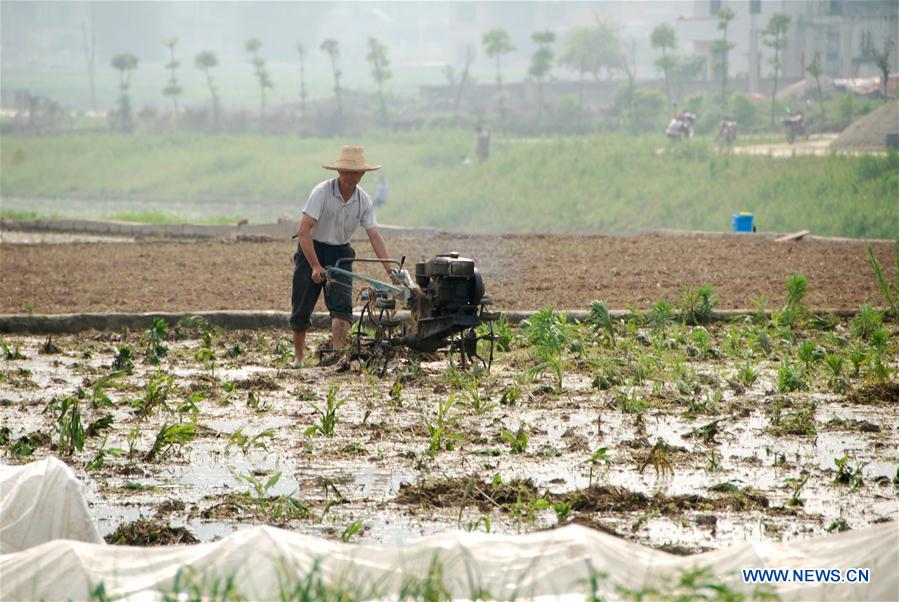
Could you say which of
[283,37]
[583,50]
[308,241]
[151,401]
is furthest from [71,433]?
[283,37]

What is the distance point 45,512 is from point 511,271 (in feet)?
33.6

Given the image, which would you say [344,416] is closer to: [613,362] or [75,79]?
[613,362]

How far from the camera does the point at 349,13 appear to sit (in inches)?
7741

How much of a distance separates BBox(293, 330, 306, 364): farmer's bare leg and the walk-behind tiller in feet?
1.31

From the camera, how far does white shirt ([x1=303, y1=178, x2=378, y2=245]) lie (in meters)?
9.28

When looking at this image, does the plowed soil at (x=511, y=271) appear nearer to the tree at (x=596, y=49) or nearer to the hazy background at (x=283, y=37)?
the hazy background at (x=283, y=37)

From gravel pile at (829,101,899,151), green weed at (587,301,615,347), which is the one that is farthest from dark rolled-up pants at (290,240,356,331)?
gravel pile at (829,101,899,151)

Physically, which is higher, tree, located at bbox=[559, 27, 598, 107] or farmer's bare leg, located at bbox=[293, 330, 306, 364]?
tree, located at bbox=[559, 27, 598, 107]

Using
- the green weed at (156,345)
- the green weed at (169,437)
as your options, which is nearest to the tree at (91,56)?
the green weed at (156,345)

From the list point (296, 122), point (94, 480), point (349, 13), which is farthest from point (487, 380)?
point (349, 13)

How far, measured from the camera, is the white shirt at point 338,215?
9.28 metres

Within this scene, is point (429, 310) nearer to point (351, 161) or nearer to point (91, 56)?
point (351, 161)

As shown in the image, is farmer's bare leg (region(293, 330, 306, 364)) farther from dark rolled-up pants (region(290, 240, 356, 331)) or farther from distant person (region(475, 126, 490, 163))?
distant person (region(475, 126, 490, 163))

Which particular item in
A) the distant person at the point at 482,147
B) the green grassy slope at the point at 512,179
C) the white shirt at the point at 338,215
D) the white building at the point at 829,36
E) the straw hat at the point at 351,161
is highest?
the white building at the point at 829,36
